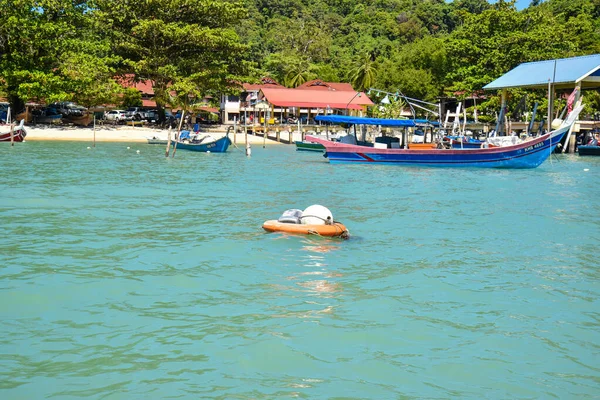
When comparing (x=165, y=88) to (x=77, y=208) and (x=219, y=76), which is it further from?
(x=77, y=208)

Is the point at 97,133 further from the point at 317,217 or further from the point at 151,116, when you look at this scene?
the point at 317,217

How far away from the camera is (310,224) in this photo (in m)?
13.2

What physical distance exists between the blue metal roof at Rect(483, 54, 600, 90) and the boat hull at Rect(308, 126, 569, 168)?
6492mm

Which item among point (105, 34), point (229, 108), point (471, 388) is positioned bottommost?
point (471, 388)

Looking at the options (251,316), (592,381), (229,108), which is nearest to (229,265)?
(251,316)

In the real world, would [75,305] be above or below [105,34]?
below

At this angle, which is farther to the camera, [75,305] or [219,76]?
[219,76]

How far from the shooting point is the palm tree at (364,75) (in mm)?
75500

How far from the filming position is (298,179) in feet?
85.8

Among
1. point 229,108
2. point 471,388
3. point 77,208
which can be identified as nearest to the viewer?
point 471,388

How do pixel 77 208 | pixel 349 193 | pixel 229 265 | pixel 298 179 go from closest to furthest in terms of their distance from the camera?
pixel 229 265 < pixel 77 208 < pixel 349 193 < pixel 298 179

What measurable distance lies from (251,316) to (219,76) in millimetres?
45196

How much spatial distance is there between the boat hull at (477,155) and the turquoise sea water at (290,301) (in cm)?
1257

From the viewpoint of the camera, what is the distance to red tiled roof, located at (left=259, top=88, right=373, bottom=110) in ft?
198
